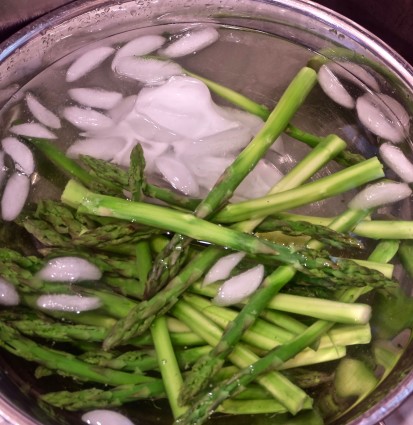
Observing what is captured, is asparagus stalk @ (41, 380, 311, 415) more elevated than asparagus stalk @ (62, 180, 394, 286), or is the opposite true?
asparagus stalk @ (62, 180, 394, 286)

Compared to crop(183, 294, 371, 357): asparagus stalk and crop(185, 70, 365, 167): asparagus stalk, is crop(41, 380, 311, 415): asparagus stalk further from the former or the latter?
crop(185, 70, 365, 167): asparagus stalk

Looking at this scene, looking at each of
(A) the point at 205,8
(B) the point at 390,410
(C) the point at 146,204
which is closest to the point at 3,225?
(C) the point at 146,204

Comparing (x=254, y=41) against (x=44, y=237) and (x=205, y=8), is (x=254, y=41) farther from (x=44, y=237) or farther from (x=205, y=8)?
(x=44, y=237)

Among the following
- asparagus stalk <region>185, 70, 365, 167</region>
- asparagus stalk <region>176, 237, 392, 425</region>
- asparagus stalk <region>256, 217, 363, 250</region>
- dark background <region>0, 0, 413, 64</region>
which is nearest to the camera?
asparagus stalk <region>176, 237, 392, 425</region>

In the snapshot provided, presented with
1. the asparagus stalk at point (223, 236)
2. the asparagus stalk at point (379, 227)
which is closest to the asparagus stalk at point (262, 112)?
the asparagus stalk at point (379, 227)

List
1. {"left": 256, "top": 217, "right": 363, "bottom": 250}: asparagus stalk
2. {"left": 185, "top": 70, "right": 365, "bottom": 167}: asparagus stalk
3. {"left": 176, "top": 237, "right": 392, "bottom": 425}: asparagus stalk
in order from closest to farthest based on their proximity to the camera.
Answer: {"left": 176, "top": 237, "right": 392, "bottom": 425}: asparagus stalk < {"left": 256, "top": 217, "right": 363, "bottom": 250}: asparagus stalk < {"left": 185, "top": 70, "right": 365, "bottom": 167}: asparagus stalk

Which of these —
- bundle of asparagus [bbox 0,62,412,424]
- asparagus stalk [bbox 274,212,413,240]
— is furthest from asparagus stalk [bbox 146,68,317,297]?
asparagus stalk [bbox 274,212,413,240]

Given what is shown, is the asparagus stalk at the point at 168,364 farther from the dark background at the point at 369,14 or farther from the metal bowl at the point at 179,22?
the dark background at the point at 369,14

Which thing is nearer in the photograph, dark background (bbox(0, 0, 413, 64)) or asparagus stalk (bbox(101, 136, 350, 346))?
→ asparagus stalk (bbox(101, 136, 350, 346))
